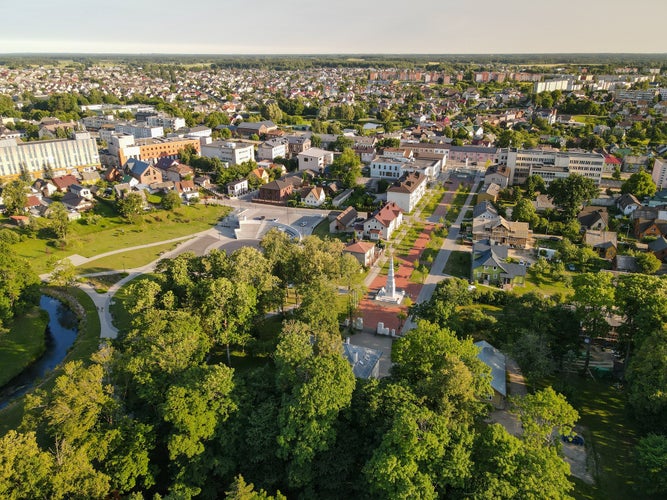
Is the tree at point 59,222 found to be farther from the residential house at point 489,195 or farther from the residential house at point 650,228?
the residential house at point 650,228

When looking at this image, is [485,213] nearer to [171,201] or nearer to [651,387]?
[651,387]

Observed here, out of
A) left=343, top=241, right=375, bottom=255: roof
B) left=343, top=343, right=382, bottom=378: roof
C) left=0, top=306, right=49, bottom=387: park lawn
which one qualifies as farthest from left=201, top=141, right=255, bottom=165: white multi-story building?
Answer: left=343, top=343, right=382, bottom=378: roof

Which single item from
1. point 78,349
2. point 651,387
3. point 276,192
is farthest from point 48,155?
point 651,387

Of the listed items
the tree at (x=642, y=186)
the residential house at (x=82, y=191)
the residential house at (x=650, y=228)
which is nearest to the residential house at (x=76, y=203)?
the residential house at (x=82, y=191)

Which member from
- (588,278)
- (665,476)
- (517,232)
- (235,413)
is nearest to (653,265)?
(517,232)

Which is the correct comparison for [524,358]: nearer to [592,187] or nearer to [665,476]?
[665,476]
